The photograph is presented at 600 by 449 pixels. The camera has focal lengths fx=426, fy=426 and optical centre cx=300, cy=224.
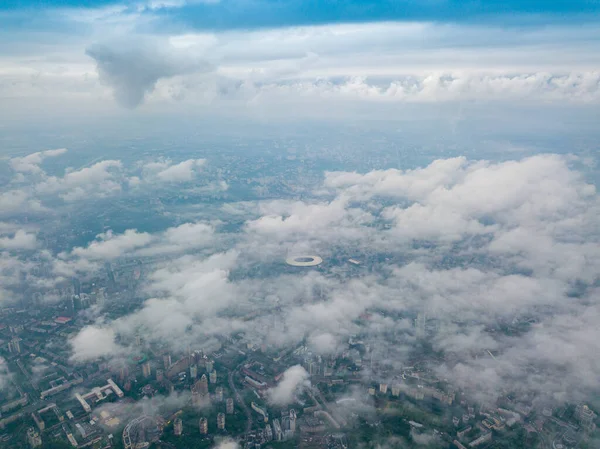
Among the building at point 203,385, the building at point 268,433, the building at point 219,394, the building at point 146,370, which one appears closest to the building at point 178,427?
the building at point 219,394

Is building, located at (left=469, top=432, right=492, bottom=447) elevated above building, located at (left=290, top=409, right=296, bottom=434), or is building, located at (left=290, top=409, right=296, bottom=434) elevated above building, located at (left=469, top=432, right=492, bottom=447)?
building, located at (left=290, top=409, right=296, bottom=434)

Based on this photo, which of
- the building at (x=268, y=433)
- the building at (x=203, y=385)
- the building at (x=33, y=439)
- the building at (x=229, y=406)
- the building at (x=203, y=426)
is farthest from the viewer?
the building at (x=203, y=385)

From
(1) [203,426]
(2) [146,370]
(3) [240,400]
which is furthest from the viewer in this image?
(2) [146,370]

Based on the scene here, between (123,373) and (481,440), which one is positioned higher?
(123,373)

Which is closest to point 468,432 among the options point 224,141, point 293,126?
point 224,141

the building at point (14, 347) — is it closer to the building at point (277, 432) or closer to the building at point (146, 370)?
the building at point (146, 370)

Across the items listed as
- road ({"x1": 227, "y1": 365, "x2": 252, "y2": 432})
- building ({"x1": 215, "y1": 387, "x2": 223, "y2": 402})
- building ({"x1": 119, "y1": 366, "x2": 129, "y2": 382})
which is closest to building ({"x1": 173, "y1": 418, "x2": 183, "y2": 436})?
building ({"x1": 215, "y1": 387, "x2": 223, "y2": 402})

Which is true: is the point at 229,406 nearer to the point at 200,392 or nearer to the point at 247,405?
the point at 247,405

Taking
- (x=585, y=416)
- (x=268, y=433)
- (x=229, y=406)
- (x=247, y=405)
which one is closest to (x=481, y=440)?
(x=585, y=416)

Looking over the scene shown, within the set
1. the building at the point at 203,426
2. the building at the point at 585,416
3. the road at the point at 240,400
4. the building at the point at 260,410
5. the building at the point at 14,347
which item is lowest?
the building at the point at 585,416

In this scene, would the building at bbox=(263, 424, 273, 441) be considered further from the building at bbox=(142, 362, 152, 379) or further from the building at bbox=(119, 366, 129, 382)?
the building at bbox=(119, 366, 129, 382)

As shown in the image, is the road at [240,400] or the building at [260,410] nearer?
the road at [240,400]
